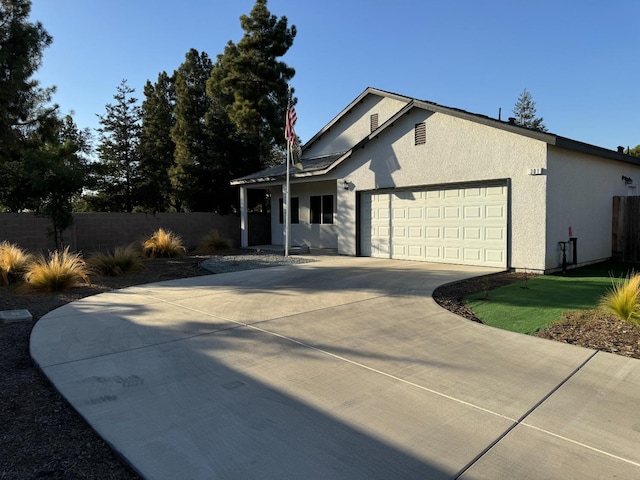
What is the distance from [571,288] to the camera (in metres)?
9.34

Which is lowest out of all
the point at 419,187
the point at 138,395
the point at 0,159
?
the point at 138,395

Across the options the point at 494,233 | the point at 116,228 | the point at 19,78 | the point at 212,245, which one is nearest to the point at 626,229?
the point at 494,233

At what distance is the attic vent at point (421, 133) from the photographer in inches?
537

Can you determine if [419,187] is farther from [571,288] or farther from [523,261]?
[571,288]

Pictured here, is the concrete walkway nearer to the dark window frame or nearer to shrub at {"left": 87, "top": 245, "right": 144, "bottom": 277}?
shrub at {"left": 87, "top": 245, "right": 144, "bottom": 277}

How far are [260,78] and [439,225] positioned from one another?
67.0 ft

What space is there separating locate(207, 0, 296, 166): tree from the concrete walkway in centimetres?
2326

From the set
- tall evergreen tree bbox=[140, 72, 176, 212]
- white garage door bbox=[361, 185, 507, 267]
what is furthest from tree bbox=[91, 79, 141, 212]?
white garage door bbox=[361, 185, 507, 267]

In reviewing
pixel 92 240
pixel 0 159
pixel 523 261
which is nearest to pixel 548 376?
pixel 523 261

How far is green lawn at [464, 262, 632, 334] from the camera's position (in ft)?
22.3

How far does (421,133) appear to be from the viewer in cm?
1375

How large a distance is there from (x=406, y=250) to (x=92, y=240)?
13.4 m

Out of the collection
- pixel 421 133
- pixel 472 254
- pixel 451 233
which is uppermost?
pixel 421 133

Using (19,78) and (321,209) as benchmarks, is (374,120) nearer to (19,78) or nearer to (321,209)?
(321,209)
